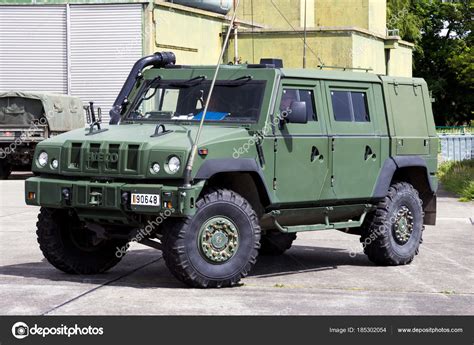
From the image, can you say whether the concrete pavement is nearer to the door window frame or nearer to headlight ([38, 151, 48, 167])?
headlight ([38, 151, 48, 167])

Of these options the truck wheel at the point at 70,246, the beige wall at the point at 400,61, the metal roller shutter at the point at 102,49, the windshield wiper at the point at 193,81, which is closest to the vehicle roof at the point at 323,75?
the windshield wiper at the point at 193,81

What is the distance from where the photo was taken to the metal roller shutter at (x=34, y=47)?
128ft

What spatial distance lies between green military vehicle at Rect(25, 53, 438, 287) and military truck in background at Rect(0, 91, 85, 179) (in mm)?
16927

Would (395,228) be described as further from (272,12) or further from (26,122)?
(272,12)

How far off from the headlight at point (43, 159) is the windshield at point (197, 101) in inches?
44.8

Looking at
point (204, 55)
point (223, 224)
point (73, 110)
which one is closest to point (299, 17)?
point (204, 55)

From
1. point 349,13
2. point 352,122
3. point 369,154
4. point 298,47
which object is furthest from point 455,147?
point 352,122

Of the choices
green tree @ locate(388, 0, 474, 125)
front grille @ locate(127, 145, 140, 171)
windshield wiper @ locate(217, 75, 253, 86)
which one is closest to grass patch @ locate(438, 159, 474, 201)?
windshield wiper @ locate(217, 75, 253, 86)

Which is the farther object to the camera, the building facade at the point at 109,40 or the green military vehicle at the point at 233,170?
the building facade at the point at 109,40

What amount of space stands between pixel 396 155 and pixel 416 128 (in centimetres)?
66

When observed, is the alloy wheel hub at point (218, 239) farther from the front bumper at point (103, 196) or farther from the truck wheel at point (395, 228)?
the truck wheel at point (395, 228)

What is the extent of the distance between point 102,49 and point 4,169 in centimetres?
1040

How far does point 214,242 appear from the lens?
32.3ft

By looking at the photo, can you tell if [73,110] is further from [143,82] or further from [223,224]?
[223,224]
